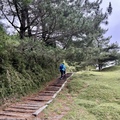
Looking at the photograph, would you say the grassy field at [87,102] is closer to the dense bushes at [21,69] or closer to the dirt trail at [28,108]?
the dirt trail at [28,108]

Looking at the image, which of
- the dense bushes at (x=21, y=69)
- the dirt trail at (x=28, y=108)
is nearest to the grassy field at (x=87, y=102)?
the dirt trail at (x=28, y=108)

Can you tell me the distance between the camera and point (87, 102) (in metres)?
8.51

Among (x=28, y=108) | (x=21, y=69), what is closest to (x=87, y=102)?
(x=28, y=108)

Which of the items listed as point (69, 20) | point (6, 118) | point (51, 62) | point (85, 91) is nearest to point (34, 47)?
point (69, 20)

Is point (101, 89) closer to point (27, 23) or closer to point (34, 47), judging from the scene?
point (34, 47)

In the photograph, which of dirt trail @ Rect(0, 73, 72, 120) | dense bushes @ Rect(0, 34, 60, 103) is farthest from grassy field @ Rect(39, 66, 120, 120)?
dense bushes @ Rect(0, 34, 60, 103)

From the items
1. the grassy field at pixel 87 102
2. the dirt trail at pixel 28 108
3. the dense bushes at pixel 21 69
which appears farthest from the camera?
the dense bushes at pixel 21 69

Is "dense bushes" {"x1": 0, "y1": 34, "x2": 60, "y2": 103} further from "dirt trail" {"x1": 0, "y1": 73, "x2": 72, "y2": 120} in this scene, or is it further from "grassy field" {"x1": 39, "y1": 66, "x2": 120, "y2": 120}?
"grassy field" {"x1": 39, "y1": 66, "x2": 120, "y2": 120}

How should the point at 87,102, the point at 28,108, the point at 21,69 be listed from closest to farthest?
the point at 28,108
the point at 87,102
the point at 21,69

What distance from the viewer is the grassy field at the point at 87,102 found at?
7.12m

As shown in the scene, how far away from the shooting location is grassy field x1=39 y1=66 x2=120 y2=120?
712cm

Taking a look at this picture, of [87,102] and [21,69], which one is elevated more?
[21,69]

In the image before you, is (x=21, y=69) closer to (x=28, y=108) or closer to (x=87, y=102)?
(x=28, y=108)

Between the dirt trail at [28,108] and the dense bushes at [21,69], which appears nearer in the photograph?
the dirt trail at [28,108]
